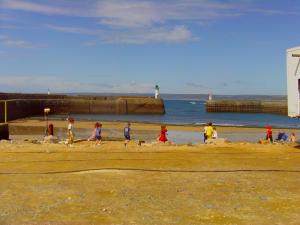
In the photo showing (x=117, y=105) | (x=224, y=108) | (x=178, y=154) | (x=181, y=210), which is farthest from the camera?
(x=224, y=108)

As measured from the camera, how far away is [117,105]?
78.4 meters

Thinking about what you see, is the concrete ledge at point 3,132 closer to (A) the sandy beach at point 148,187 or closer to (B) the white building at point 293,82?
(A) the sandy beach at point 148,187

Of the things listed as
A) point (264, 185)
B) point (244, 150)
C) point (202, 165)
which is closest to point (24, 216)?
point (264, 185)

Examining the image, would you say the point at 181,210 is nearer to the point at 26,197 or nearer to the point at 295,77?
the point at 26,197

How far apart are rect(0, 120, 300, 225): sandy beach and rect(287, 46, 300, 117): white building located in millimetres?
1748

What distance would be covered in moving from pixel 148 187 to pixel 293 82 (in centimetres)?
914

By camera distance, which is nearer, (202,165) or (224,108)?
(202,165)

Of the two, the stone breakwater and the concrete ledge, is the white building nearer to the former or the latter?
the concrete ledge

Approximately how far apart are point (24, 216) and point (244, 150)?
38.3 feet

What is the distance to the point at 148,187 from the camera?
11.2 meters

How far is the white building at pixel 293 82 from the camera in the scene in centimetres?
1780

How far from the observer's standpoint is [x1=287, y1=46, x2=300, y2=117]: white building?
17.8 metres

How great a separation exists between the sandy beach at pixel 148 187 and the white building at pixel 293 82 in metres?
1.75

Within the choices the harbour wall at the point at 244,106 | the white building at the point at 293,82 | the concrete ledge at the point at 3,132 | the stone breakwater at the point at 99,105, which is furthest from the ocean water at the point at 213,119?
the white building at the point at 293,82
